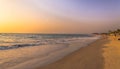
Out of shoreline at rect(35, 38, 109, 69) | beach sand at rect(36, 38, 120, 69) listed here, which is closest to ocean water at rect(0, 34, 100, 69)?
shoreline at rect(35, 38, 109, 69)

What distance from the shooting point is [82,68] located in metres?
8.46

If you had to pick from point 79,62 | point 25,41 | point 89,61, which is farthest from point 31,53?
point 25,41

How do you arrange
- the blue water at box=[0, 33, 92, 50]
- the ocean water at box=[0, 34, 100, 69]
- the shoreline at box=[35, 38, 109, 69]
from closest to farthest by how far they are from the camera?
1. the shoreline at box=[35, 38, 109, 69]
2. the ocean water at box=[0, 34, 100, 69]
3. the blue water at box=[0, 33, 92, 50]

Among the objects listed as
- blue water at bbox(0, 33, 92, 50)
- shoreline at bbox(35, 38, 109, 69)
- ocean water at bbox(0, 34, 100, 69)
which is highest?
shoreline at bbox(35, 38, 109, 69)

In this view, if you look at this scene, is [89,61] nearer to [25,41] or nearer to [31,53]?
[31,53]

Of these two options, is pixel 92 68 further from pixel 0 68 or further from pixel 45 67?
pixel 0 68

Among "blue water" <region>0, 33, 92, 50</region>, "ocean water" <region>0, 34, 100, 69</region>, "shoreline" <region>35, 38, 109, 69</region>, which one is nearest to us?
"shoreline" <region>35, 38, 109, 69</region>

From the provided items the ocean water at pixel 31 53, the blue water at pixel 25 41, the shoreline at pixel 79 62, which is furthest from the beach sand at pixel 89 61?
the blue water at pixel 25 41

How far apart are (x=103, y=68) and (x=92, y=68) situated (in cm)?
55

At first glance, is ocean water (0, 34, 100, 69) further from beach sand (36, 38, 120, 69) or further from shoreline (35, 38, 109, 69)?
beach sand (36, 38, 120, 69)

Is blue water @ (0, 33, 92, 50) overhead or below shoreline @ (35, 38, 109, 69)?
below

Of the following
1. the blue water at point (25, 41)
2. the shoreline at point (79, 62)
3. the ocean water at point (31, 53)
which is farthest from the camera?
the blue water at point (25, 41)

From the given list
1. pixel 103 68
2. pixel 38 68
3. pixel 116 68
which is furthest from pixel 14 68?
pixel 116 68

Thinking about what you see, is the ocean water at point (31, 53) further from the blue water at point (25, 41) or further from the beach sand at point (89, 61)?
the beach sand at point (89, 61)
